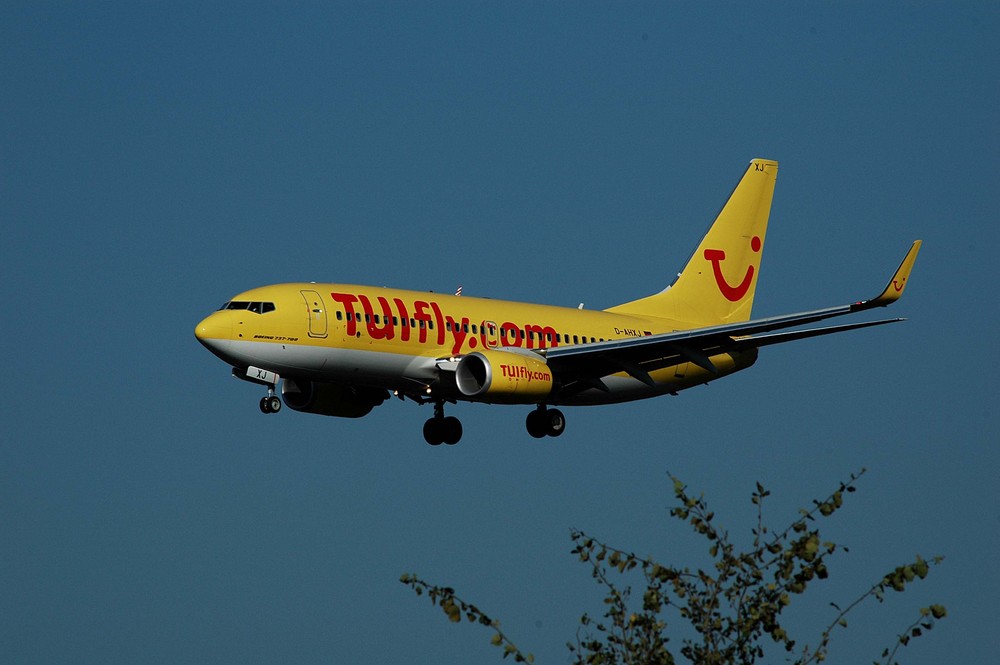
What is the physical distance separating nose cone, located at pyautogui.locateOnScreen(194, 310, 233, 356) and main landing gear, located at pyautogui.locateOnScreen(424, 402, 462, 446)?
984cm

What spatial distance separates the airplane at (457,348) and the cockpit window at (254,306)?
0.04 metres

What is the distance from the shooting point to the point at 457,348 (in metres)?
52.2

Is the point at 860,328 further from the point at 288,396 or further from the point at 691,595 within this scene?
the point at 691,595

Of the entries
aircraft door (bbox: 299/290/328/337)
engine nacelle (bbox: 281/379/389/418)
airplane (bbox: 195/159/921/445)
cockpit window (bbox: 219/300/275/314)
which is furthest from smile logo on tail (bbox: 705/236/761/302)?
cockpit window (bbox: 219/300/275/314)

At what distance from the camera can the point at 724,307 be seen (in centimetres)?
6550

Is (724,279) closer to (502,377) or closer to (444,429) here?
(444,429)

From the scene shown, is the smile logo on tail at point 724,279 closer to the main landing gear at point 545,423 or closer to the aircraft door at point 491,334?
the main landing gear at point 545,423

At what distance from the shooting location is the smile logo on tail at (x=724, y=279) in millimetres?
65812

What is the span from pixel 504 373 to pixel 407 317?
3.61 metres

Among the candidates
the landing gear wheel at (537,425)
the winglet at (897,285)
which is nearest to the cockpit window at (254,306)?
the landing gear wheel at (537,425)

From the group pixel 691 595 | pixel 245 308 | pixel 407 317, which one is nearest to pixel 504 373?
pixel 407 317

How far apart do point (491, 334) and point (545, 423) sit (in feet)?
14.8

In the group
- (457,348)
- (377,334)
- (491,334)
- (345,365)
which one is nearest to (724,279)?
(491,334)

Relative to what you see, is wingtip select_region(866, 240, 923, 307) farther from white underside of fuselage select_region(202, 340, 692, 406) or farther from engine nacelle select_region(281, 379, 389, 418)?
engine nacelle select_region(281, 379, 389, 418)
